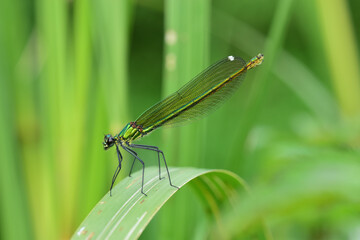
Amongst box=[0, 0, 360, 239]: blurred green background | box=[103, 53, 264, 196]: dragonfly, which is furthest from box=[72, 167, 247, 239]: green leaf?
box=[103, 53, 264, 196]: dragonfly

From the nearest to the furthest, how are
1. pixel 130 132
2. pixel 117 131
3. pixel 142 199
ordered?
pixel 142 199, pixel 130 132, pixel 117 131

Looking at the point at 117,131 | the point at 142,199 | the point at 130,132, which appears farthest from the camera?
the point at 117,131

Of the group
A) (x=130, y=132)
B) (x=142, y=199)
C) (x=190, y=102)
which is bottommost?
(x=142, y=199)

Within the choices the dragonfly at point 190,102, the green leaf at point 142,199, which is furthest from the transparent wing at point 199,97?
the green leaf at point 142,199

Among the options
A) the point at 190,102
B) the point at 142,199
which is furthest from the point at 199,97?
the point at 142,199

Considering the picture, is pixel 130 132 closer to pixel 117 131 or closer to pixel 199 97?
pixel 117 131

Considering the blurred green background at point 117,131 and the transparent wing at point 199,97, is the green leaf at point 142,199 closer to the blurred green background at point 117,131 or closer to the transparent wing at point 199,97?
the blurred green background at point 117,131

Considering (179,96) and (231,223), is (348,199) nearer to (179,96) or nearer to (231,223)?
(231,223)
